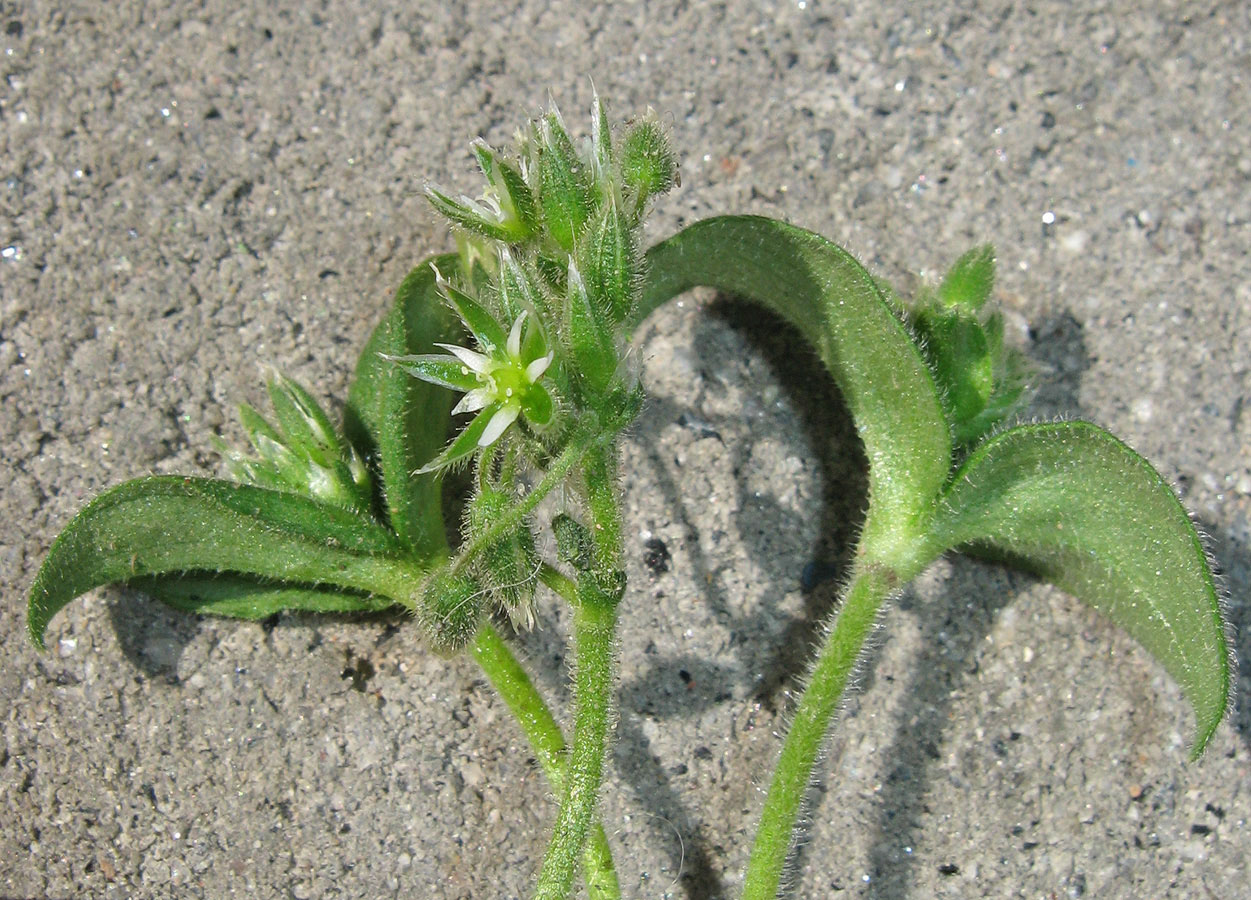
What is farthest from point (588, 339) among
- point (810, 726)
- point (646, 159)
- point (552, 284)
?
point (810, 726)

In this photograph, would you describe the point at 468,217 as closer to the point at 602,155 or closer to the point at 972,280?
the point at 602,155

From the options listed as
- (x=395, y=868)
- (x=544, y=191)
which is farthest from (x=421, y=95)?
(x=395, y=868)

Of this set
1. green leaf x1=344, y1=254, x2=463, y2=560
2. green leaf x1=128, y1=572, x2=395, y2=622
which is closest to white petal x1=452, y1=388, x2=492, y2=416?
green leaf x1=344, y1=254, x2=463, y2=560

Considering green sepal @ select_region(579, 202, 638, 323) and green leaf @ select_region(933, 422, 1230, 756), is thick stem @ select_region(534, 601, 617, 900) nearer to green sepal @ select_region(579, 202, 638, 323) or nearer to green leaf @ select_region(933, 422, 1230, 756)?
green sepal @ select_region(579, 202, 638, 323)

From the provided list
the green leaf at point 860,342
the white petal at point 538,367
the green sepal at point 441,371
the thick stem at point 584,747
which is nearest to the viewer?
the white petal at point 538,367

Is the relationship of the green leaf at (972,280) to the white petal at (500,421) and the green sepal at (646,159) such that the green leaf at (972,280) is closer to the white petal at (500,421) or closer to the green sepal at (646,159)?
the green sepal at (646,159)

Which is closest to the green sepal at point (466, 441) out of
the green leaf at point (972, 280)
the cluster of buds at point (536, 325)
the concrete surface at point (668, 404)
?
the cluster of buds at point (536, 325)

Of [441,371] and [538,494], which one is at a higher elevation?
[441,371]
